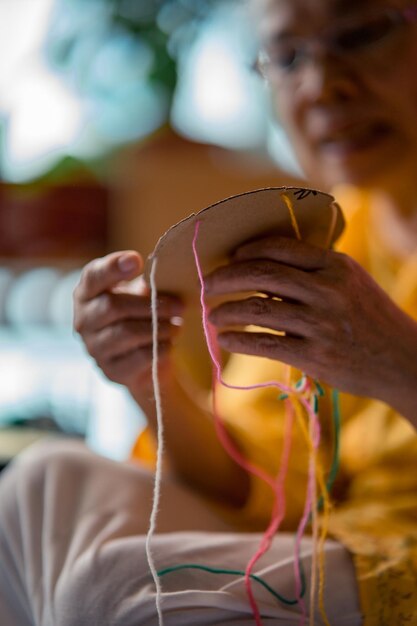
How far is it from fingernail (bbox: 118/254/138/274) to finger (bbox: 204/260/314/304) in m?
0.07

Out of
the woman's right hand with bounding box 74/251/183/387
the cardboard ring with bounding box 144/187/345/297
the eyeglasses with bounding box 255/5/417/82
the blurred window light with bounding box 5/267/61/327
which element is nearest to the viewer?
the cardboard ring with bounding box 144/187/345/297

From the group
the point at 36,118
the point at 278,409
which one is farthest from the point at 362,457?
the point at 36,118

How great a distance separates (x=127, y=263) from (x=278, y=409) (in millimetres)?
353

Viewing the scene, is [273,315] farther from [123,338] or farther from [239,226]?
[123,338]

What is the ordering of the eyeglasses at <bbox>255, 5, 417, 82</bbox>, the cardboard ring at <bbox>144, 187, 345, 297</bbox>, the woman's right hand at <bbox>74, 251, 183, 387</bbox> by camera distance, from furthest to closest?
the eyeglasses at <bbox>255, 5, 417, 82</bbox>
the woman's right hand at <bbox>74, 251, 183, 387</bbox>
the cardboard ring at <bbox>144, 187, 345, 297</bbox>

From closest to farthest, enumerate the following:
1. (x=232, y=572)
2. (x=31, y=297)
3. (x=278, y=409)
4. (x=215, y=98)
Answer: (x=232, y=572) < (x=278, y=409) < (x=31, y=297) < (x=215, y=98)

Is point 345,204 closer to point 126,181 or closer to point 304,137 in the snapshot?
point 304,137

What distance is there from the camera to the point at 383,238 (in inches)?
33.8

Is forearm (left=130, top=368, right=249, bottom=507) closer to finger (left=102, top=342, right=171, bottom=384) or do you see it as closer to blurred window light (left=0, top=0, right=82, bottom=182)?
finger (left=102, top=342, right=171, bottom=384)

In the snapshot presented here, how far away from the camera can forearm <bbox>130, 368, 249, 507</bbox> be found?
2.38 ft

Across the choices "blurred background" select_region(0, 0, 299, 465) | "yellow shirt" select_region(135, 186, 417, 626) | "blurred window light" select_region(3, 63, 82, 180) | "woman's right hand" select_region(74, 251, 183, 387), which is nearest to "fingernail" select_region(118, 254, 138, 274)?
"woman's right hand" select_region(74, 251, 183, 387)

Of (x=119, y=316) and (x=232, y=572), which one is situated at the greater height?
(x=119, y=316)

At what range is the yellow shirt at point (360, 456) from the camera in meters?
0.62

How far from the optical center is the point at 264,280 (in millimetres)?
454
